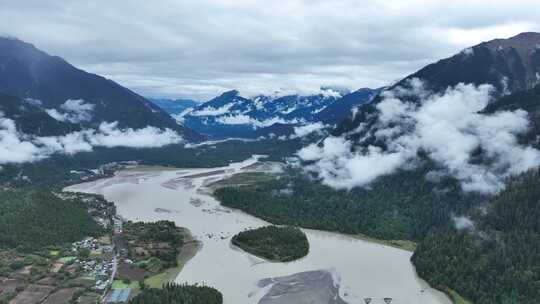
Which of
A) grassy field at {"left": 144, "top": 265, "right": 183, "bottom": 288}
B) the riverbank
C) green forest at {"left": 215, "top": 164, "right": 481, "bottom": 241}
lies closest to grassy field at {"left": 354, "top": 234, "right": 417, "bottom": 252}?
green forest at {"left": 215, "top": 164, "right": 481, "bottom": 241}

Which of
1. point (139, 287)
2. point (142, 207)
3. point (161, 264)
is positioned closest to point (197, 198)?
point (142, 207)

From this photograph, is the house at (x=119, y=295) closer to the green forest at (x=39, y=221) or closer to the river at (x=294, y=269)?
the river at (x=294, y=269)

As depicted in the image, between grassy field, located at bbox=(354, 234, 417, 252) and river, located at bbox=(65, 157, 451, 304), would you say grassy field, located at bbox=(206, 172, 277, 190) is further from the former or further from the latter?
grassy field, located at bbox=(354, 234, 417, 252)

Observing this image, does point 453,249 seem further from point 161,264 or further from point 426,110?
point 426,110

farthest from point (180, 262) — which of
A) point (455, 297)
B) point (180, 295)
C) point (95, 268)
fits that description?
point (455, 297)

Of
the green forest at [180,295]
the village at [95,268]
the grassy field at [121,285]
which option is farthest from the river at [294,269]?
the grassy field at [121,285]

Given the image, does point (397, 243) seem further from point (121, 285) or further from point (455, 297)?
point (121, 285)

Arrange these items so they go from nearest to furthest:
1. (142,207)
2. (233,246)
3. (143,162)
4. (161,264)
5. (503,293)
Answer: (503,293) → (161,264) → (233,246) → (142,207) → (143,162)
